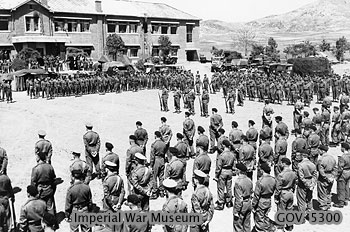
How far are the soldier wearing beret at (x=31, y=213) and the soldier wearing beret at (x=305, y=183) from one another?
18.3 feet

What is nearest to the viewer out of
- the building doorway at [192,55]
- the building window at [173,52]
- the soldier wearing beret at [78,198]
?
the soldier wearing beret at [78,198]

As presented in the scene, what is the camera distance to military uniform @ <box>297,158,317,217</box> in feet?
30.9

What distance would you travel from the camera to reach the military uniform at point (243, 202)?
8203 millimetres

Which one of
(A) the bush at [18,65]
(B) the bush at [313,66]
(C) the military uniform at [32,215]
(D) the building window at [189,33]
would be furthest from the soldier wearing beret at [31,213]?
(D) the building window at [189,33]

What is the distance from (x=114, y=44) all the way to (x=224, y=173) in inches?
1441

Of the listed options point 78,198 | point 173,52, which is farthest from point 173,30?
point 78,198

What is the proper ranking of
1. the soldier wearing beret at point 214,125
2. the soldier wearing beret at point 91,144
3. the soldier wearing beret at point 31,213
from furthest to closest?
the soldier wearing beret at point 214,125
the soldier wearing beret at point 91,144
the soldier wearing beret at point 31,213

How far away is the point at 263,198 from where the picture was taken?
831 cm

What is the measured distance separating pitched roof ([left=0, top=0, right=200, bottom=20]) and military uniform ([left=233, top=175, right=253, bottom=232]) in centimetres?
3714

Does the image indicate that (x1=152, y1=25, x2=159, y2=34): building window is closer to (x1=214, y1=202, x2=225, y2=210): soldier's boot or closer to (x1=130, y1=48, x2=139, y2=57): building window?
(x1=130, y1=48, x2=139, y2=57): building window

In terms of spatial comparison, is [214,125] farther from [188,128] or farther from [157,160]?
[157,160]

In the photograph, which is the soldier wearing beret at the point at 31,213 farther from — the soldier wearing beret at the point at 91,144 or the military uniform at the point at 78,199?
the soldier wearing beret at the point at 91,144

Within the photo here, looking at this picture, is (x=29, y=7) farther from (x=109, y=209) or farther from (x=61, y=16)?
(x=109, y=209)

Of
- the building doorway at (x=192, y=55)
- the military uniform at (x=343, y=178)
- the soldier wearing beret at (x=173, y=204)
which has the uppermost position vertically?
the building doorway at (x=192, y=55)
